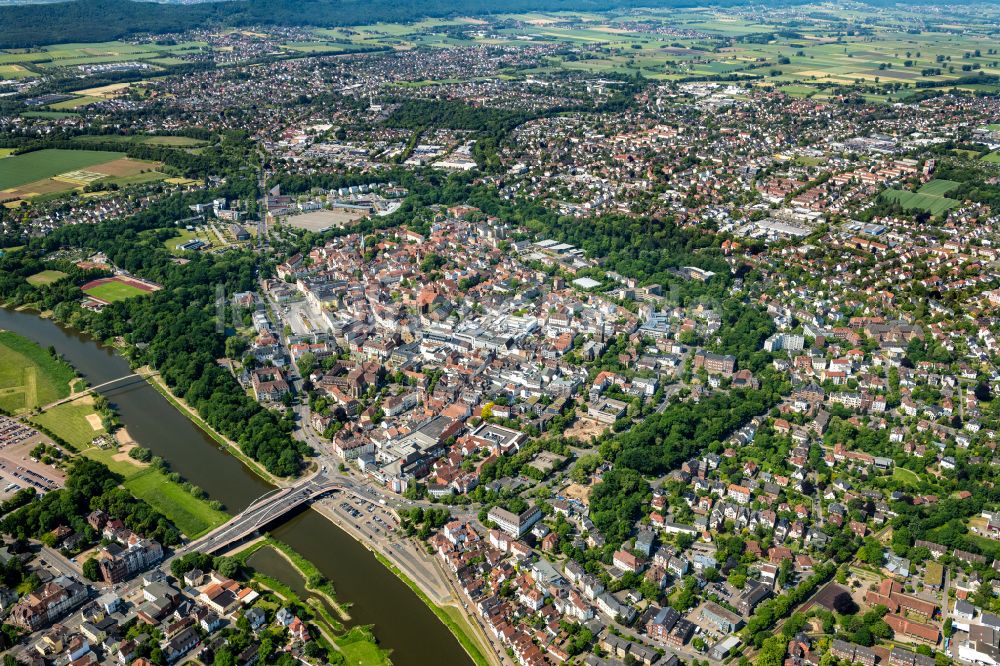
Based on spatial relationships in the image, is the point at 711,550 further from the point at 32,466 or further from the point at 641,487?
the point at 32,466

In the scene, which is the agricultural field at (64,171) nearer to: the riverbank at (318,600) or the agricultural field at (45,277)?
the agricultural field at (45,277)

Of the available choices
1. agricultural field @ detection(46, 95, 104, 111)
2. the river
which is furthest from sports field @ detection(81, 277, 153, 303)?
agricultural field @ detection(46, 95, 104, 111)

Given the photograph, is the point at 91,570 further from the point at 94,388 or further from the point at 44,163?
the point at 44,163

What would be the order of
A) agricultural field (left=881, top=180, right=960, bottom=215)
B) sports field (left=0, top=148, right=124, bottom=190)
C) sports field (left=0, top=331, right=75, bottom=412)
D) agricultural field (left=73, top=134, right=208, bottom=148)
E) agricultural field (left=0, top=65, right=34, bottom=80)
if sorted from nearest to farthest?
sports field (left=0, top=331, right=75, bottom=412) → agricultural field (left=881, top=180, right=960, bottom=215) → sports field (left=0, top=148, right=124, bottom=190) → agricultural field (left=73, top=134, right=208, bottom=148) → agricultural field (left=0, top=65, right=34, bottom=80)

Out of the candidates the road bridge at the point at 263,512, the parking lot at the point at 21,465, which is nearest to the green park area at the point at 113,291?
the parking lot at the point at 21,465

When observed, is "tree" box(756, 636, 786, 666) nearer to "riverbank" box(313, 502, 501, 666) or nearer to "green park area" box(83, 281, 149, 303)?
"riverbank" box(313, 502, 501, 666)

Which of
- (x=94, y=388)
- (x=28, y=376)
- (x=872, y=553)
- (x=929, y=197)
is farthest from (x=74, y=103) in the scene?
(x=872, y=553)
